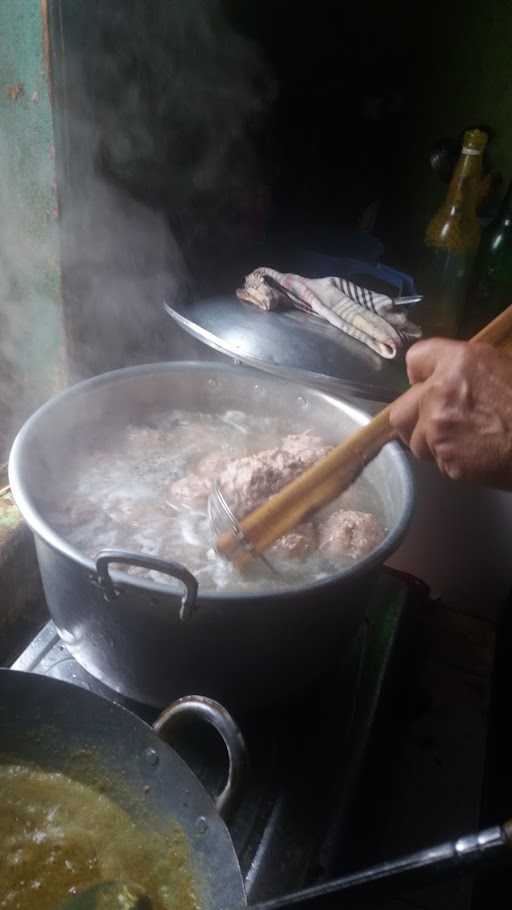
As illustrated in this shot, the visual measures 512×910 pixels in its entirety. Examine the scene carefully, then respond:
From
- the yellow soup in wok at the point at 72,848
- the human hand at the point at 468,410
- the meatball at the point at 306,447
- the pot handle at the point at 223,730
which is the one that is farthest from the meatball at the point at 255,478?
the yellow soup in wok at the point at 72,848

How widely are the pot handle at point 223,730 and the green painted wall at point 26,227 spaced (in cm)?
184

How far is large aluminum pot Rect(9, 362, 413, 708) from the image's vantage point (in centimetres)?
142

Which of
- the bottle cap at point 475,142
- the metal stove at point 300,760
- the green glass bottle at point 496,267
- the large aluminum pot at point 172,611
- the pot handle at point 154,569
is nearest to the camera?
the pot handle at point 154,569

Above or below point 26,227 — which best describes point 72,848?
below

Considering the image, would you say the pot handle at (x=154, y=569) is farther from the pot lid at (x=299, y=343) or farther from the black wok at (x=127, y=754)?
the pot lid at (x=299, y=343)

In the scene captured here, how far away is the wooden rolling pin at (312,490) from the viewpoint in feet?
5.61

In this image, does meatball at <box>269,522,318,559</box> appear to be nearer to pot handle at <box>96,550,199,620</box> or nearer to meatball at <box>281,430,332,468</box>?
meatball at <box>281,430,332,468</box>

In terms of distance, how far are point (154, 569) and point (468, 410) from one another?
833mm

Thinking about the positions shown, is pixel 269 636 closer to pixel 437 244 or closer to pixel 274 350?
pixel 274 350

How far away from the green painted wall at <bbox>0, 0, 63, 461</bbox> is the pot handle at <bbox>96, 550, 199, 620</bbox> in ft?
5.20

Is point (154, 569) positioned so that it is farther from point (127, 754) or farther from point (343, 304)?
point (343, 304)

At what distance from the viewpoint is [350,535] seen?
6.37 feet

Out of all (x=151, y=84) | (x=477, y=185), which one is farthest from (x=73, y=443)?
(x=477, y=185)

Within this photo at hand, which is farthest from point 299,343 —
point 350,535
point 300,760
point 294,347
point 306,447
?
point 300,760
